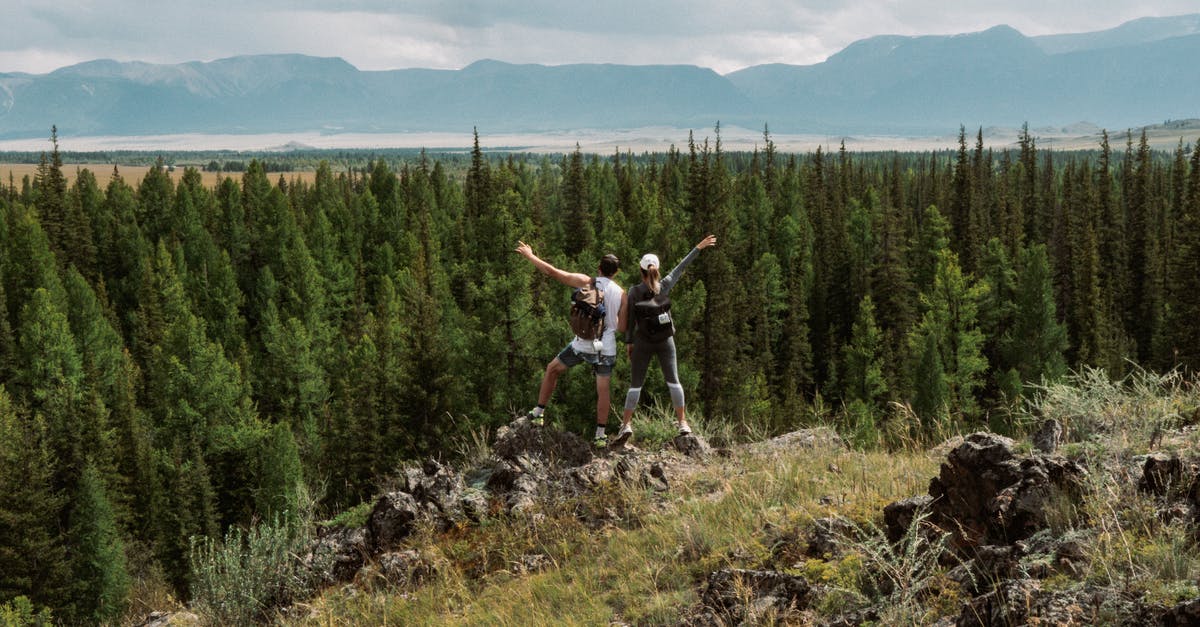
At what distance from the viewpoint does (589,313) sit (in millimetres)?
12750

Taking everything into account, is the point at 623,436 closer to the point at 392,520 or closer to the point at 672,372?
the point at 672,372

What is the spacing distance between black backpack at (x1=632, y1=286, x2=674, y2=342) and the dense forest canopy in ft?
11.0

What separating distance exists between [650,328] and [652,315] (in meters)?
0.20

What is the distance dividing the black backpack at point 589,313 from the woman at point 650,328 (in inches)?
16.1

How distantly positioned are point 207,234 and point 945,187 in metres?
86.7

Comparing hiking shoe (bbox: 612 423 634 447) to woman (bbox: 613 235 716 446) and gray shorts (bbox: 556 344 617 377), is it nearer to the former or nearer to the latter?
woman (bbox: 613 235 716 446)

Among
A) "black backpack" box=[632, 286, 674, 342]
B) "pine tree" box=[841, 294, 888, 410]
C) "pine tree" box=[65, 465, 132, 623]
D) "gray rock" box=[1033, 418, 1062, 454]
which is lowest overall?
"pine tree" box=[65, 465, 132, 623]

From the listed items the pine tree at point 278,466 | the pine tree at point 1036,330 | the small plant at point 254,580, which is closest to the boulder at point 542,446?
the small plant at point 254,580

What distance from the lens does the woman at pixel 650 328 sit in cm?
1280

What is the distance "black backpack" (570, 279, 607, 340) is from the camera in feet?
41.8

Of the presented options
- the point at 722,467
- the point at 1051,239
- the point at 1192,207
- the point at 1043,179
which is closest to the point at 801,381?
the point at 1192,207

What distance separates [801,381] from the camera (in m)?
73.1

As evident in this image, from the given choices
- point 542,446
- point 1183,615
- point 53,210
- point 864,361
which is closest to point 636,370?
point 542,446

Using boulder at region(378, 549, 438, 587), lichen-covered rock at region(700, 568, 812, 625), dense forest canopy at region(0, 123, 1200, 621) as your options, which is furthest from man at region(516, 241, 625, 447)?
lichen-covered rock at region(700, 568, 812, 625)
